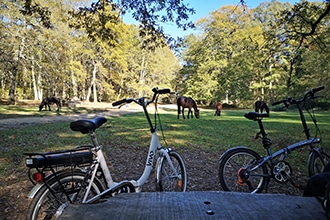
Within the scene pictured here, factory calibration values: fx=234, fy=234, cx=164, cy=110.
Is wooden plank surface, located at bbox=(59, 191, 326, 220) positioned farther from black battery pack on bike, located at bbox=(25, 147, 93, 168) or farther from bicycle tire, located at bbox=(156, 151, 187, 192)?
bicycle tire, located at bbox=(156, 151, 187, 192)

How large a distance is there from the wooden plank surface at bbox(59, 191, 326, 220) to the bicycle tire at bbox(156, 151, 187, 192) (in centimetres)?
141

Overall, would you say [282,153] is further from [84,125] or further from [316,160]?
[84,125]

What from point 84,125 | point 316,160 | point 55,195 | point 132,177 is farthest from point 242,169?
point 55,195

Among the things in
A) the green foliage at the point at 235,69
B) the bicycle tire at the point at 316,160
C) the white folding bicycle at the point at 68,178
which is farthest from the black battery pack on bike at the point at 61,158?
the green foliage at the point at 235,69

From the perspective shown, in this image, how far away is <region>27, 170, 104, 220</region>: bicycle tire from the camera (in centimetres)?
161

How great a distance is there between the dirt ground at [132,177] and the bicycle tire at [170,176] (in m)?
0.54

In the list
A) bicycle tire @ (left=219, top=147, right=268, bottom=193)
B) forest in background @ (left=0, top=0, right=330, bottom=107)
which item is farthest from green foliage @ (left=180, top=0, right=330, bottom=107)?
bicycle tire @ (left=219, top=147, right=268, bottom=193)

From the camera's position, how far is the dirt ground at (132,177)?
2732 mm

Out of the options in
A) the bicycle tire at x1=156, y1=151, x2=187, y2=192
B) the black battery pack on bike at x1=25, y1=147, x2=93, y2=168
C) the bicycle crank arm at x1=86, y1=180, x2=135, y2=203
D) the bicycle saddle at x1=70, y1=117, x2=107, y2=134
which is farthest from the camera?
the bicycle tire at x1=156, y1=151, x2=187, y2=192

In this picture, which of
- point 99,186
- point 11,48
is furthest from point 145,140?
point 11,48

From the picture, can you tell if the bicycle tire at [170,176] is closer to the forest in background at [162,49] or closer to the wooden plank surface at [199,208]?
the wooden plank surface at [199,208]

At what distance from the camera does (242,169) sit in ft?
9.25

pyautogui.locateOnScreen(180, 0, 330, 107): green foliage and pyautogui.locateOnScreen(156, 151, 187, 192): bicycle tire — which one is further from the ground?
pyautogui.locateOnScreen(180, 0, 330, 107): green foliage

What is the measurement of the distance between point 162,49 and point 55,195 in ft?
80.8
